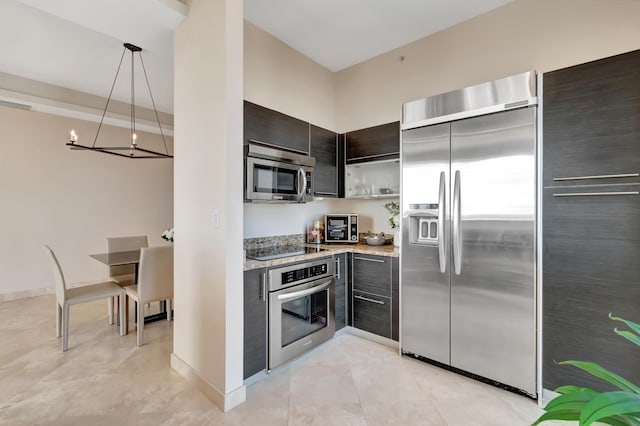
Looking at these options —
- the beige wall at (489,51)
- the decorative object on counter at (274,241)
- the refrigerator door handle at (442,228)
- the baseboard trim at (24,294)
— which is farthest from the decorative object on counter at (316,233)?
the baseboard trim at (24,294)

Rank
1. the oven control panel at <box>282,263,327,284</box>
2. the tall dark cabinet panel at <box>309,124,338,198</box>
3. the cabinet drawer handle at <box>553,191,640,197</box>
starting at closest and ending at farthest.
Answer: the cabinet drawer handle at <box>553,191,640,197</box> → the oven control panel at <box>282,263,327,284</box> → the tall dark cabinet panel at <box>309,124,338,198</box>

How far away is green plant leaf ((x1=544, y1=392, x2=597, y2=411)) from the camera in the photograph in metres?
0.61

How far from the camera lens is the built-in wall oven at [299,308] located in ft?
7.30

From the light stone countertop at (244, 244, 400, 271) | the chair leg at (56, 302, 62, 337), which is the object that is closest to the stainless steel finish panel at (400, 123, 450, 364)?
the light stone countertop at (244, 244, 400, 271)

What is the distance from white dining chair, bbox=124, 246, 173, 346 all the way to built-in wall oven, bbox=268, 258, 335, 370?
4.49ft

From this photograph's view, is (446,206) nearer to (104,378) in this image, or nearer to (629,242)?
(629,242)

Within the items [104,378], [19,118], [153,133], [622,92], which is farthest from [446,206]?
[19,118]

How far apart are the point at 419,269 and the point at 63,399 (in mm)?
2710

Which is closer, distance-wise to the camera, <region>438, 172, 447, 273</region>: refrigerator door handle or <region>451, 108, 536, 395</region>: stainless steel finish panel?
<region>451, 108, 536, 395</region>: stainless steel finish panel

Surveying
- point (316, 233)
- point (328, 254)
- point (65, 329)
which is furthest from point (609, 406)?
point (65, 329)

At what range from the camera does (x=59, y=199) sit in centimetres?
443

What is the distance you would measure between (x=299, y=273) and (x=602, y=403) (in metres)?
1.98

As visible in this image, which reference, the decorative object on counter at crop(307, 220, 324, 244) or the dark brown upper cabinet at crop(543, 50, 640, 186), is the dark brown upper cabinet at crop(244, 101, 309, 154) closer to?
the decorative object on counter at crop(307, 220, 324, 244)

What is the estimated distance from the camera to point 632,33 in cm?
202
